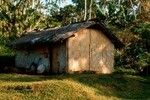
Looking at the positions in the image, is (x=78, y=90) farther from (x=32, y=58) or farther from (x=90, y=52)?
(x=32, y=58)

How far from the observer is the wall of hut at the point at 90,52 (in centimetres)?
2889

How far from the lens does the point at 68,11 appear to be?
59.2 m

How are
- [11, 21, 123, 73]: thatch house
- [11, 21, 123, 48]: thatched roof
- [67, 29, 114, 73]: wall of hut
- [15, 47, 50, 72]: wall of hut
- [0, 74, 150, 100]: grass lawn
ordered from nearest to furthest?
[0, 74, 150, 100]: grass lawn → [11, 21, 123, 48]: thatched roof → [11, 21, 123, 73]: thatch house → [67, 29, 114, 73]: wall of hut → [15, 47, 50, 72]: wall of hut

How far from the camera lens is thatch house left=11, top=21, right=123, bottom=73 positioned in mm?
28719

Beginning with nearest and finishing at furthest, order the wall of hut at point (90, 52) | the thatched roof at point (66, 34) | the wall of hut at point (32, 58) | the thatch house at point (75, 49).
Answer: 1. the thatched roof at point (66, 34)
2. the thatch house at point (75, 49)
3. the wall of hut at point (90, 52)
4. the wall of hut at point (32, 58)

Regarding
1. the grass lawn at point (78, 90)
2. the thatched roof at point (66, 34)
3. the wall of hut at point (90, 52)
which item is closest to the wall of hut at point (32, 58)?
the thatched roof at point (66, 34)

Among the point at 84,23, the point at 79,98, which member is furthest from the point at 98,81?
the point at 84,23

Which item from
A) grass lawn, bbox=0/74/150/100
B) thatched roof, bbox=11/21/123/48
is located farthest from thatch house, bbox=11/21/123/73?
grass lawn, bbox=0/74/150/100

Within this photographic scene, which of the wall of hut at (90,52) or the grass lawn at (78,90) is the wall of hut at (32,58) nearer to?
the wall of hut at (90,52)

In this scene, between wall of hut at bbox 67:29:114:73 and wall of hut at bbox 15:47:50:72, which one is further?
wall of hut at bbox 15:47:50:72

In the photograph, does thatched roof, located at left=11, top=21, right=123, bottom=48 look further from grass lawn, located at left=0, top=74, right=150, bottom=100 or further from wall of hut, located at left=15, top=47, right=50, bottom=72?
grass lawn, located at left=0, top=74, right=150, bottom=100

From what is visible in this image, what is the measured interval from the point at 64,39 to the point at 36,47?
178 inches

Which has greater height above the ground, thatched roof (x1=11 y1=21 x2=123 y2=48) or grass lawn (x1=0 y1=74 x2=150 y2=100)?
thatched roof (x1=11 y1=21 x2=123 y2=48)

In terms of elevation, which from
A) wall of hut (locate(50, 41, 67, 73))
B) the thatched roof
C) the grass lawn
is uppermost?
the thatched roof
